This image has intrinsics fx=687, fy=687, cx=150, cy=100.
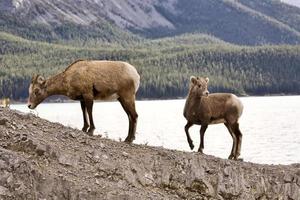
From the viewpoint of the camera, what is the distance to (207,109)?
60.6 ft

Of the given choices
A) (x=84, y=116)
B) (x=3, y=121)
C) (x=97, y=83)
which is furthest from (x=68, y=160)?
(x=97, y=83)

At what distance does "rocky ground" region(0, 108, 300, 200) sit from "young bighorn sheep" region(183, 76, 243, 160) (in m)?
2.30

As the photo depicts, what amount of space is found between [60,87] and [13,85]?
17914 cm

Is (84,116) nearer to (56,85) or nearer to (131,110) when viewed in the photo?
(56,85)

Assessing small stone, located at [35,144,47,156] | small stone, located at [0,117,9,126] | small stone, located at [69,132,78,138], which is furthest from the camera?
small stone, located at [69,132,78,138]

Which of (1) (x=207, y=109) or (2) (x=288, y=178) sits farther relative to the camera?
(1) (x=207, y=109)

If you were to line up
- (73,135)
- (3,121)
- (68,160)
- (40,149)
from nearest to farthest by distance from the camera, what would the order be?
(40,149) < (68,160) < (3,121) < (73,135)

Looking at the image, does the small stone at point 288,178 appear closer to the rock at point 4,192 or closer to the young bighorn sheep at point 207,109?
the young bighorn sheep at point 207,109

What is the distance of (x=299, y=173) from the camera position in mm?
17109

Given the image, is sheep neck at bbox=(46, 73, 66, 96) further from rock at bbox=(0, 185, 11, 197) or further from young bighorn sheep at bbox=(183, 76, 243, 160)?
rock at bbox=(0, 185, 11, 197)

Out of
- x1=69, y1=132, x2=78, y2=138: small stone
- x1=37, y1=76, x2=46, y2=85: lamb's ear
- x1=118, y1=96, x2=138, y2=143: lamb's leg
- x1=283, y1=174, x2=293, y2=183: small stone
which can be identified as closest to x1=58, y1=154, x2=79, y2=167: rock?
x1=69, y1=132, x2=78, y2=138: small stone

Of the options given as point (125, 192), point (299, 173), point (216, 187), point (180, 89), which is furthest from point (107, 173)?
point (180, 89)

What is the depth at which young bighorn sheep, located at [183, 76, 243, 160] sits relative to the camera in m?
18.4

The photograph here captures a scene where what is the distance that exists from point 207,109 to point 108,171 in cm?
556
